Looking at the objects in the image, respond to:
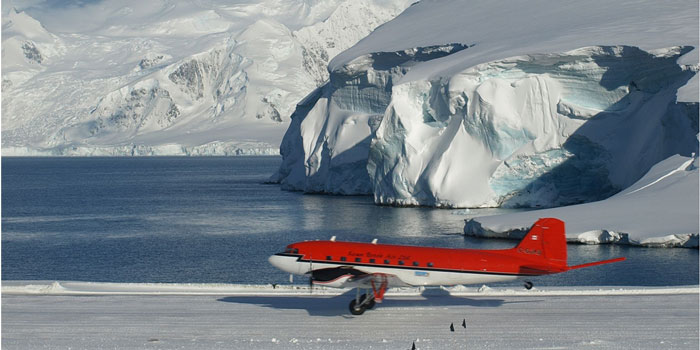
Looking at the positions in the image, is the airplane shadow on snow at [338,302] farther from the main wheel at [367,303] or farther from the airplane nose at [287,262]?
the airplane nose at [287,262]

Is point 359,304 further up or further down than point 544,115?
further down

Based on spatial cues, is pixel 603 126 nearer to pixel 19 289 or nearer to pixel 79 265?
pixel 79 265

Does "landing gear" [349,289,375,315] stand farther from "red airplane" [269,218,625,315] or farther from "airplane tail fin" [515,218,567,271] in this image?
"airplane tail fin" [515,218,567,271]

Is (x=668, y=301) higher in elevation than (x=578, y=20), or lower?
lower

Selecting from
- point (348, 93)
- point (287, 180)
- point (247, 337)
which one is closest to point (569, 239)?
point (247, 337)

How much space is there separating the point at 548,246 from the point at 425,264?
13.1 feet

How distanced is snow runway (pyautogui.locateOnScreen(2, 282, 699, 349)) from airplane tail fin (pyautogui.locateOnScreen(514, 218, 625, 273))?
165 centimetres

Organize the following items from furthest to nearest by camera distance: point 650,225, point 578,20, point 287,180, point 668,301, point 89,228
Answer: point 287,180
point 578,20
point 89,228
point 650,225
point 668,301

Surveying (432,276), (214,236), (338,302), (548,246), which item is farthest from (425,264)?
(214,236)

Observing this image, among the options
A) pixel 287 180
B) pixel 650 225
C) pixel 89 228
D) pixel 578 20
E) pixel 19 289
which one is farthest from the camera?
pixel 287 180

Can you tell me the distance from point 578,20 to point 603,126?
15.0 meters

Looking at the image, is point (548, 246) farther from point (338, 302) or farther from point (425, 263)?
point (338, 302)

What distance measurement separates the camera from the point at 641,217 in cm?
4897

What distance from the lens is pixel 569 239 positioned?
49.3 metres
